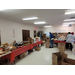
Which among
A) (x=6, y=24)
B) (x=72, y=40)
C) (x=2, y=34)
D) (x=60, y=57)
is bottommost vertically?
(x=60, y=57)

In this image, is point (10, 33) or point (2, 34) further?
point (10, 33)

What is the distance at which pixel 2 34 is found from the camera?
3650 millimetres

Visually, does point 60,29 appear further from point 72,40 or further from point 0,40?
point 0,40
